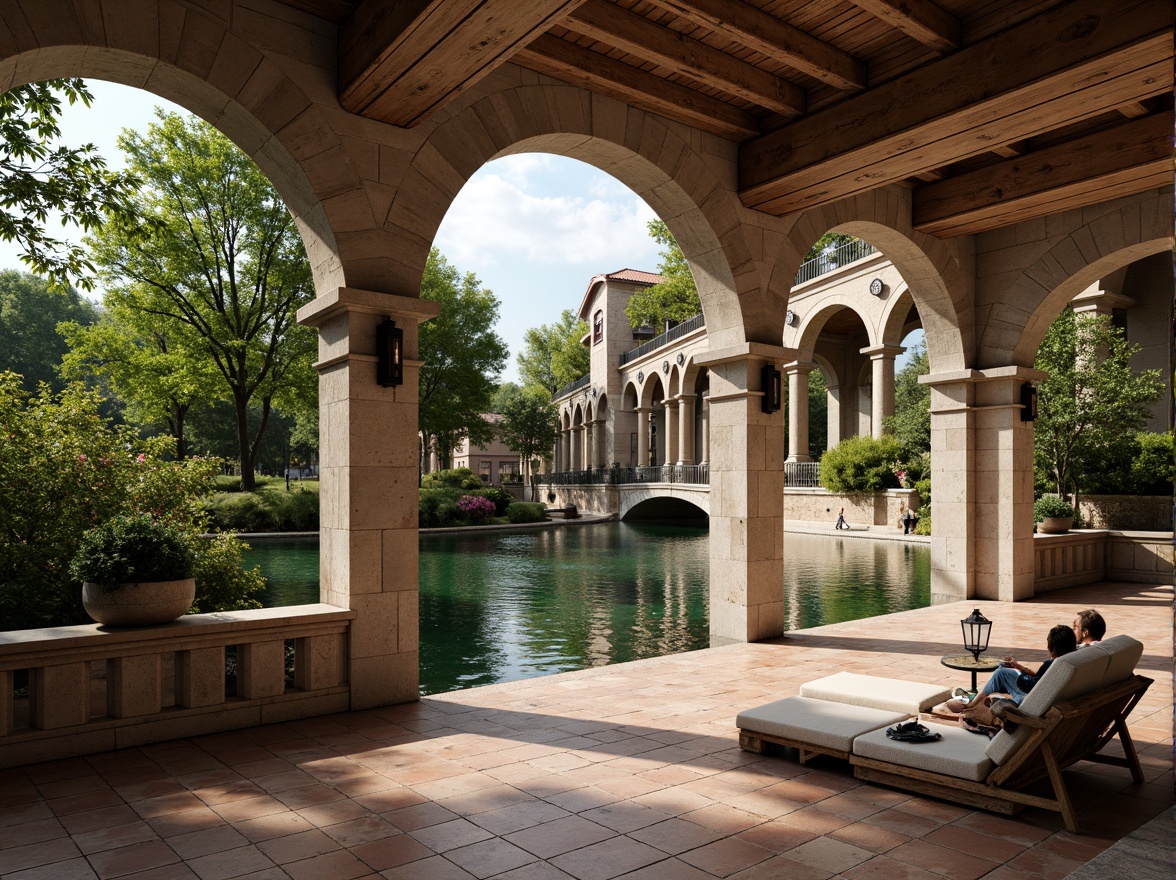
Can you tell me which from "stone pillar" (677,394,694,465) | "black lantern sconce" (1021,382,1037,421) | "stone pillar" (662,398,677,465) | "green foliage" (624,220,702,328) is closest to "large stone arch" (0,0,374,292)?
"black lantern sconce" (1021,382,1037,421)

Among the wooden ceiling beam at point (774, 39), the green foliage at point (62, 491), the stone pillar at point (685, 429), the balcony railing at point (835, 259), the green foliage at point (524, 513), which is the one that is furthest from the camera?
the stone pillar at point (685, 429)

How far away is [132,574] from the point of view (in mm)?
5039

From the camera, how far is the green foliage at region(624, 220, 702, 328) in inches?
1547

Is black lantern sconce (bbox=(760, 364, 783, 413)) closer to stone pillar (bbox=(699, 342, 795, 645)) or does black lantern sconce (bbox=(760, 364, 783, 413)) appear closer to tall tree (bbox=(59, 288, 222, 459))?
stone pillar (bbox=(699, 342, 795, 645))

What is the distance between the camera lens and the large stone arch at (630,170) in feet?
20.8

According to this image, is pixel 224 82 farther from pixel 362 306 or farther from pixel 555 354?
pixel 555 354

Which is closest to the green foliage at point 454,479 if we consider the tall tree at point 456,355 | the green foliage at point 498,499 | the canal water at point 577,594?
the tall tree at point 456,355

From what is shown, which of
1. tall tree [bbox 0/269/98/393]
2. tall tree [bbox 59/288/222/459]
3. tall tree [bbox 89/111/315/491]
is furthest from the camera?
tall tree [bbox 0/269/98/393]

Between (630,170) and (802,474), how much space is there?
2461 centimetres

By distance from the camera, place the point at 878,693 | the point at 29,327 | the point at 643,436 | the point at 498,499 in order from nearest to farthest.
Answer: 1. the point at 878,693
2. the point at 498,499
3. the point at 643,436
4. the point at 29,327

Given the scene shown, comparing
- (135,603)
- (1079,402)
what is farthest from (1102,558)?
(135,603)

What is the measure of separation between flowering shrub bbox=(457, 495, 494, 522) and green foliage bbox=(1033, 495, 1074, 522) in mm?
19671

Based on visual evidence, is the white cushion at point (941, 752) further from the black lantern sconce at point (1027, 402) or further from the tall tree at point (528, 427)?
the tall tree at point (528, 427)

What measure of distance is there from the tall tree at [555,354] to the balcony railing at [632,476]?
40.5ft
